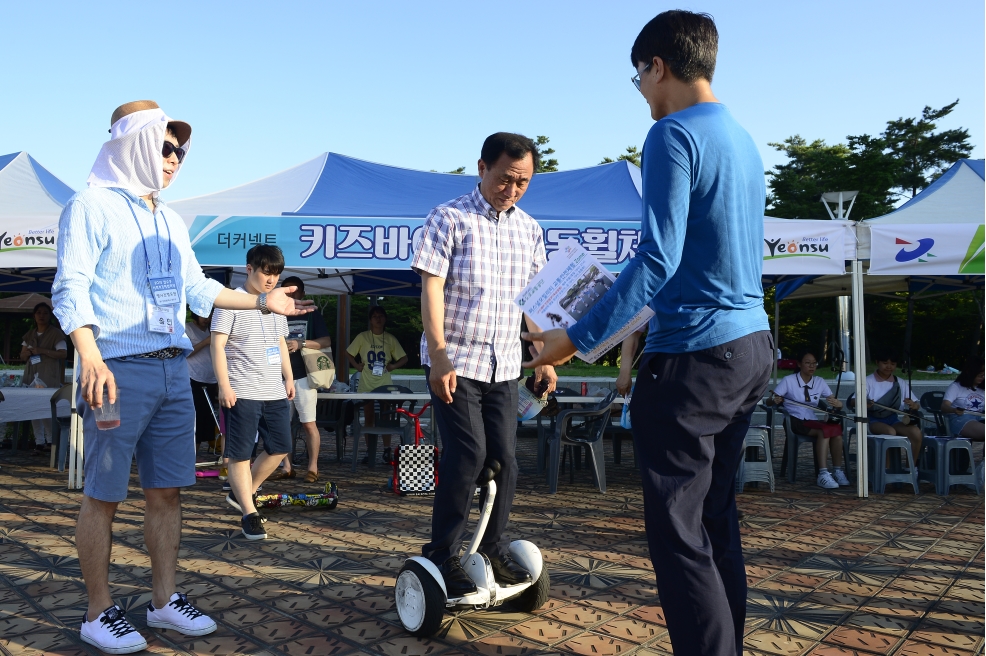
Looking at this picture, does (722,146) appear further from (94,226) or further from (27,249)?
(27,249)

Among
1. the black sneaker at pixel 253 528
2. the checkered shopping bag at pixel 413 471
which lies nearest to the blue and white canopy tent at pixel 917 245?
the checkered shopping bag at pixel 413 471

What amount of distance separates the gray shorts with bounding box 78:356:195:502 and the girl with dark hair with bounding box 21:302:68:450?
7.03 metres

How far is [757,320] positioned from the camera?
2.09m

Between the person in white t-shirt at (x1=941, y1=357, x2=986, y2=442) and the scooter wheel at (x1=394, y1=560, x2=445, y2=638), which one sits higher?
the person in white t-shirt at (x1=941, y1=357, x2=986, y2=442)

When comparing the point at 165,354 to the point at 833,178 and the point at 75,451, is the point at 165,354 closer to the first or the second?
the point at 75,451

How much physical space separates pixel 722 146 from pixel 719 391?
0.61 m

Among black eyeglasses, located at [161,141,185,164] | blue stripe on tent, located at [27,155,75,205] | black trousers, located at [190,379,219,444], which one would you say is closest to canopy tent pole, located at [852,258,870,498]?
black eyeglasses, located at [161,141,185,164]

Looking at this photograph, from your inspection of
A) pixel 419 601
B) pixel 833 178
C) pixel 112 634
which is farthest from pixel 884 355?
pixel 833 178

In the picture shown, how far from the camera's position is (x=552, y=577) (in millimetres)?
3850

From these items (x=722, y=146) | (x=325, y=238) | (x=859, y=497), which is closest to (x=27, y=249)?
(x=325, y=238)

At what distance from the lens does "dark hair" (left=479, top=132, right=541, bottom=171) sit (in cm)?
294

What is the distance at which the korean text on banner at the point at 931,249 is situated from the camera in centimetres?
624

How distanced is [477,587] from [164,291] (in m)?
1.54

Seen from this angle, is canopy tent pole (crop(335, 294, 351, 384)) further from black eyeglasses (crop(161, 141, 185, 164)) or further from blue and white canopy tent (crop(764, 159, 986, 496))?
black eyeglasses (crop(161, 141, 185, 164))
